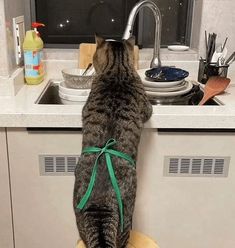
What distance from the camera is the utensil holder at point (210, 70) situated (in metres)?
1.79

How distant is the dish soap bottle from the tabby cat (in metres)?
0.43

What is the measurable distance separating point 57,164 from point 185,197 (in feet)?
1.74

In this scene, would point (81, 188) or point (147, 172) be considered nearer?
point (81, 188)

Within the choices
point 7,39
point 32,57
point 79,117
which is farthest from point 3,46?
point 79,117

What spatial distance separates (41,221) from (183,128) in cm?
69

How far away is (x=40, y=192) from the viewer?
1.46 metres

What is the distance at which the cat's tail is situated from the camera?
1050mm

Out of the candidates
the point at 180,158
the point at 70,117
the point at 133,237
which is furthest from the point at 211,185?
the point at 70,117

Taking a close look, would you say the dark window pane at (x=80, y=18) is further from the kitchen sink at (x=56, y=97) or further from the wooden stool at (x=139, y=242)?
the wooden stool at (x=139, y=242)

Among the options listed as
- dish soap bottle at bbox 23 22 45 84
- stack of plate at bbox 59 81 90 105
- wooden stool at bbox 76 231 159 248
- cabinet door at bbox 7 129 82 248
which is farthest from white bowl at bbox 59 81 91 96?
wooden stool at bbox 76 231 159 248

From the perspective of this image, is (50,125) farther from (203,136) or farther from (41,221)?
(203,136)

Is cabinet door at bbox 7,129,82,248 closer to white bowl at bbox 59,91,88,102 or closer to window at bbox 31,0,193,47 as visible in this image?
white bowl at bbox 59,91,88,102

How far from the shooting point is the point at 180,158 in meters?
1.43

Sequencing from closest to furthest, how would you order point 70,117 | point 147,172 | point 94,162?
point 94,162 < point 70,117 < point 147,172
